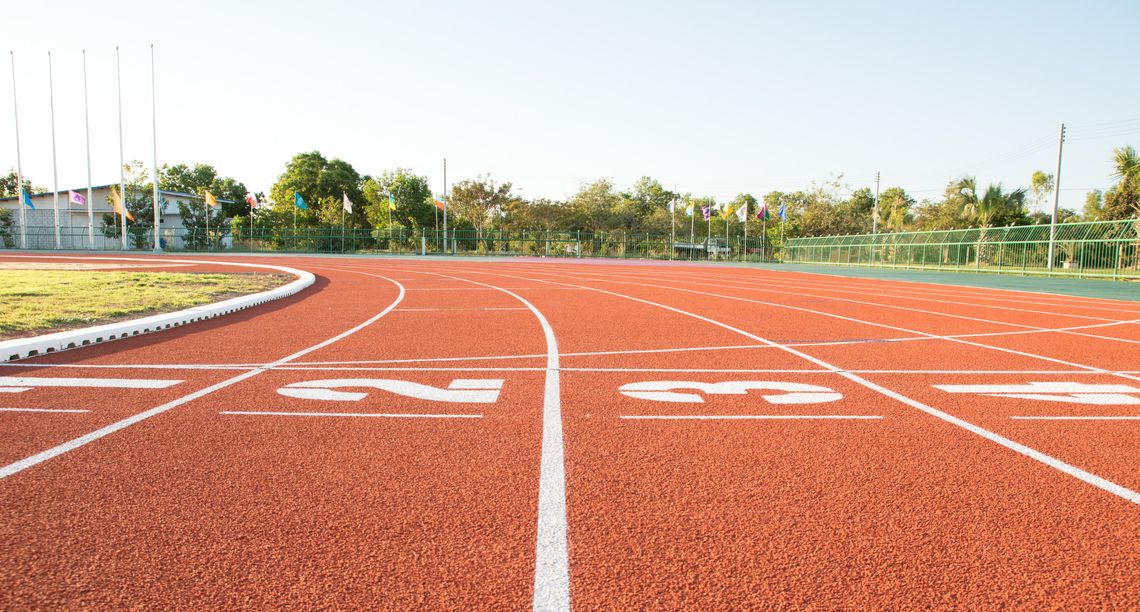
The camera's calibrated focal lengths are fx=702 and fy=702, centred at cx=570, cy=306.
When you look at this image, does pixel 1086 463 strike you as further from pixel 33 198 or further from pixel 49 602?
pixel 33 198

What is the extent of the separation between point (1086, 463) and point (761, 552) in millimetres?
2582

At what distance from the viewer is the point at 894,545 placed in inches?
118

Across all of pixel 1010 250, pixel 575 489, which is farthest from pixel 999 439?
pixel 1010 250

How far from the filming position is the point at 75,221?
58.4 meters

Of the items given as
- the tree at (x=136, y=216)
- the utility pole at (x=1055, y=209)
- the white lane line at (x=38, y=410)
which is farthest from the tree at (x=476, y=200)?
the white lane line at (x=38, y=410)

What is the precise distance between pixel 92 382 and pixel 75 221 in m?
64.3

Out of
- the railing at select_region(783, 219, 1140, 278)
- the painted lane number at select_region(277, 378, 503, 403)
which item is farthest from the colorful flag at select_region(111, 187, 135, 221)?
the painted lane number at select_region(277, 378, 503, 403)

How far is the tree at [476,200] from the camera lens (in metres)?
64.7

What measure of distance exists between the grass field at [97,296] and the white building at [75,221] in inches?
1655

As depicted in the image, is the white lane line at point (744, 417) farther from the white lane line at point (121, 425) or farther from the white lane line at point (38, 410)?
the white lane line at point (38, 410)

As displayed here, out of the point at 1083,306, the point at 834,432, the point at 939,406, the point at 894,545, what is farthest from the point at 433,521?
the point at 1083,306

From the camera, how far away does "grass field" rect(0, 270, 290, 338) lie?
9.84 meters

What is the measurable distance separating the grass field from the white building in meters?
42.0

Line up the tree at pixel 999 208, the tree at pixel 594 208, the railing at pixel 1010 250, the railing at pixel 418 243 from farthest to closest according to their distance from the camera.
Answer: the tree at pixel 594 208 < the railing at pixel 418 243 < the tree at pixel 999 208 < the railing at pixel 1010 250
